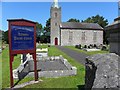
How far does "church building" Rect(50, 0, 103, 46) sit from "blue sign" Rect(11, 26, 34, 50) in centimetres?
5378

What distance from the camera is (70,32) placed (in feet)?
208

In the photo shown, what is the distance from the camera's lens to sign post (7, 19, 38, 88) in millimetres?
7582

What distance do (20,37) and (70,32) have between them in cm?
5573

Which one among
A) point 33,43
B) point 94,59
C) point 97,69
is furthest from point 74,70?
point 97,69

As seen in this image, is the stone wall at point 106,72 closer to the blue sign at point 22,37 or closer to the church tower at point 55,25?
the blue sign at point 22,37

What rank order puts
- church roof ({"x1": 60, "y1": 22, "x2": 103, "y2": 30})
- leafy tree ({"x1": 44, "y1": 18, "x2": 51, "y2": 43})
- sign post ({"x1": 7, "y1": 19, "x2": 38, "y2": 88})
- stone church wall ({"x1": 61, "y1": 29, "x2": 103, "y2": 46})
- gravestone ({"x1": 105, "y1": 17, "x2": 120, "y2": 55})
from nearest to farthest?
1. gravestone ({"x1": 105, "y1": 17, "x2": 120, "y2": 55})
2. sign post ({"x1": 7, "y1": 19, "x2": 38, "y2": 88})
3. stone church wall ({"x1": 61, "y1": 29, "x2": 103, "y2": 46})
4. church roof ({"x1": 60, "y1": 22, "x2": 103, "y2": 30})
5. leafy tree ({"x1": 44, "y1": 18, "x2": 51, "y2": 43})

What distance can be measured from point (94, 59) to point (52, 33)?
2361 inches

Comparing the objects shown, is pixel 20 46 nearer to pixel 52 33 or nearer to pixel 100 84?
pixel 100 84

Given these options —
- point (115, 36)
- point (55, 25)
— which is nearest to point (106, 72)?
point (115, 36)

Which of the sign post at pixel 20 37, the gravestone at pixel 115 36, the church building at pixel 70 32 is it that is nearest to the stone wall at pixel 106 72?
the gravestone at pixel 115 36

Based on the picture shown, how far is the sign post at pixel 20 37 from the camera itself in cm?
758

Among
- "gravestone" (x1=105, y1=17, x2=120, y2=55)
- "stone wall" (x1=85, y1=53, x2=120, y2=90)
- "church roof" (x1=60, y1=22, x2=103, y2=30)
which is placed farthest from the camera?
"church roof" (x1=60, y1=22, x2=103, y2=30)

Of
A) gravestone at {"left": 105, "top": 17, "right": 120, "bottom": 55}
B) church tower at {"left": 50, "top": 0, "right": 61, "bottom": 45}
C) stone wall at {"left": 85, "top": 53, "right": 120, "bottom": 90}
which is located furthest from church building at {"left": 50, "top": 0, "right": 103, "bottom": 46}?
stone wall at {"left": 85, "top": 53, "right": 120, "bottom": 90}

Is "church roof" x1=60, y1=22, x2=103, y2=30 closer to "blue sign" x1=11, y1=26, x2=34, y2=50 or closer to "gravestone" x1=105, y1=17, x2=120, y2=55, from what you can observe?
"blue sign" x1=11, y1=26, x2=34, y2=50
